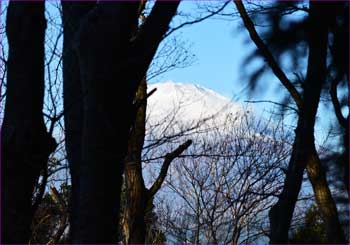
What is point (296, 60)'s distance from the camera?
→ 12.7ft

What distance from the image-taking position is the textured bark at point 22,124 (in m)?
3.24

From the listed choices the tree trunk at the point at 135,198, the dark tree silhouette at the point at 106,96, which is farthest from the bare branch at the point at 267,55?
the tree trunk at the point at 135,198

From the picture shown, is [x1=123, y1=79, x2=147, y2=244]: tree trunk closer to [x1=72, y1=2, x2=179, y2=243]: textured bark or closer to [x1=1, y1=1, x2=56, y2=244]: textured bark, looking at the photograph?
[x1=1, y1=1, x2=56, y2=244]: textured bark

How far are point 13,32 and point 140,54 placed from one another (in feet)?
2.53

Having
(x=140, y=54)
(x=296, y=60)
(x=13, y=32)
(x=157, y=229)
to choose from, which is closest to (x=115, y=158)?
(x=140, y=54)

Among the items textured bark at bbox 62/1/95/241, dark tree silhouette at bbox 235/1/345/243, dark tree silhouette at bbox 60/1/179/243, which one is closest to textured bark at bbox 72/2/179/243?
dark tree silhouette at bbox 60/1/179/243

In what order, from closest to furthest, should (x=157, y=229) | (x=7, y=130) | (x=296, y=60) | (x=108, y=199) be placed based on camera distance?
(x=108, y=199) < (x=7, y=130) < (x=296, y=60) < (x=157, y=229)

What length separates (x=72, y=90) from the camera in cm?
340

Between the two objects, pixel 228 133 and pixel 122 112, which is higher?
pixel 228 133

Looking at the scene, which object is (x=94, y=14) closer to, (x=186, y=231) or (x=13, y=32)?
(x=13, y=32)

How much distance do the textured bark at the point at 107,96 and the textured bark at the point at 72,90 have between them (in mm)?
250

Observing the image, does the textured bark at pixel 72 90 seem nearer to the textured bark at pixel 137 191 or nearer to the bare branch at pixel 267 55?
the bare branch at pixel 267 55

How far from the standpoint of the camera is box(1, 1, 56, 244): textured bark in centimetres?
324

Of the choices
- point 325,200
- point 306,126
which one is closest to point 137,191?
point 325,200
